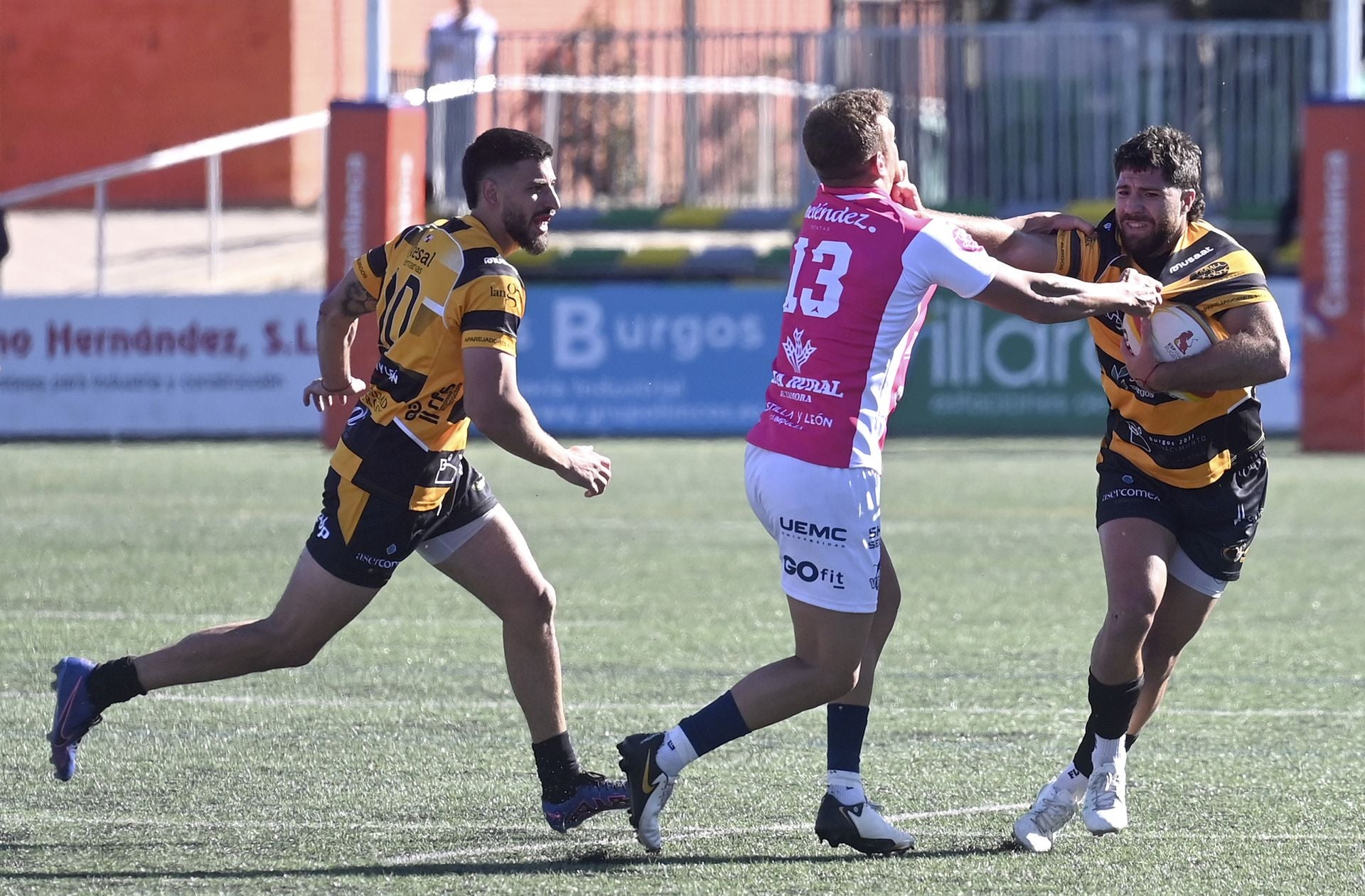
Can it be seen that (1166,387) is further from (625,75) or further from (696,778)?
(625,75)

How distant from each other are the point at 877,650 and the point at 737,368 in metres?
12.4

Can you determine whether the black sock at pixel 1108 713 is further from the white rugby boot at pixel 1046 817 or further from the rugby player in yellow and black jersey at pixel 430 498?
the rugby player in yellow and black jersey at pixel 430 498

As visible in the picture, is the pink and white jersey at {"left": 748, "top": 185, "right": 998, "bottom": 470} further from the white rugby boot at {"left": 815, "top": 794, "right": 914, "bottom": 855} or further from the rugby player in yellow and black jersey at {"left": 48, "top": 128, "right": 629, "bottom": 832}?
the white rugby boot at {"left": 815, "top": 794, "right": 914, "bottom": 855}

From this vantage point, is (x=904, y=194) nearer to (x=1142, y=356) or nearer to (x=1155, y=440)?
(x=1142, y=356)

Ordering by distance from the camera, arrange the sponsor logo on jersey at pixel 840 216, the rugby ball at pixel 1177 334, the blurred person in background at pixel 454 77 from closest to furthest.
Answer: the sponsor logo on jersey at pixel 840 216 < the rugby ball at pixel 1177 334 < the blurred person in background at pixel 454 77

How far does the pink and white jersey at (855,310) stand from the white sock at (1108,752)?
1.06 metres

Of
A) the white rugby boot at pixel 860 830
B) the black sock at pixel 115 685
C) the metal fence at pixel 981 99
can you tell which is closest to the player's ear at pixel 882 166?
the white rugby boot at pixel 860 830

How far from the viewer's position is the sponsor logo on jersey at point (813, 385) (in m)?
5.24

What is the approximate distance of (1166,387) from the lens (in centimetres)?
547

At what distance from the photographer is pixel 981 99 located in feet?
67.5

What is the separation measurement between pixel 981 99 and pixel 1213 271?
1535cm

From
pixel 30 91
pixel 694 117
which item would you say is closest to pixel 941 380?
pixel 694 117

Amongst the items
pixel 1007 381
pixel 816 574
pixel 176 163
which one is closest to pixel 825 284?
pixel 816 574

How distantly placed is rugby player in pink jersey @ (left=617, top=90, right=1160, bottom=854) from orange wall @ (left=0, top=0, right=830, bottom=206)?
20.9 m
